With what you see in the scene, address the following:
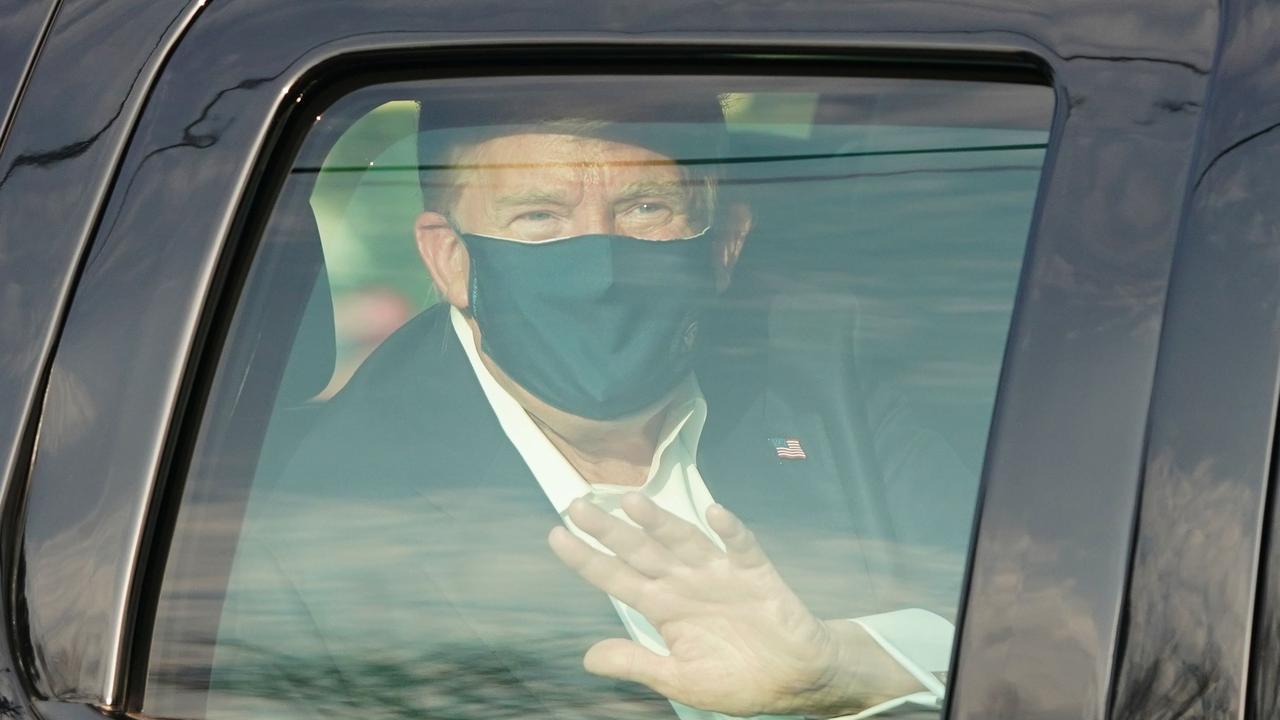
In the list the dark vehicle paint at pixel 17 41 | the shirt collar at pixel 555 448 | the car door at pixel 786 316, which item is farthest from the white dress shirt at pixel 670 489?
the dark vehicle paint at pixel 17 41

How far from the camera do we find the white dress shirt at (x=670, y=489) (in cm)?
120

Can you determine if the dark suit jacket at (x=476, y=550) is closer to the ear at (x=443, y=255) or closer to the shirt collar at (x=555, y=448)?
the shirt collar at (x=555, y=448)

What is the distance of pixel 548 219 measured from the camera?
4.81 feet

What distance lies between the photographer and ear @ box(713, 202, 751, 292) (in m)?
1.34

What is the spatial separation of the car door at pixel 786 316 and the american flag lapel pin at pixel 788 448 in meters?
0.18

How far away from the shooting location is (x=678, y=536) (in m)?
1.29

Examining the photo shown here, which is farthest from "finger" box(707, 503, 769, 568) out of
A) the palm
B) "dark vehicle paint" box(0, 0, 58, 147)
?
"dark vehicle paint" box(0, 0, 58, 147)

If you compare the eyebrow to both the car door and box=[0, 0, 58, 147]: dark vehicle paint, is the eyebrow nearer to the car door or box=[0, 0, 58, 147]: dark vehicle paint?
the car door

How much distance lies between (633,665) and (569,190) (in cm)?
47

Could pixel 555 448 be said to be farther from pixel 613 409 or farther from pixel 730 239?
pixel 730 239

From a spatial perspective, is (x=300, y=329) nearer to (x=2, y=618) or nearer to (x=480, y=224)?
(x=480, y=224)

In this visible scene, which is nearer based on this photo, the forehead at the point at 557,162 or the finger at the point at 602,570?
the finger at the point at 602,570

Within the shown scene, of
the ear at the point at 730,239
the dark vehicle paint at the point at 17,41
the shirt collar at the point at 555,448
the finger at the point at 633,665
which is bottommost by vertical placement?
the finger at the point at 633,665

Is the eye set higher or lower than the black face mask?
higher
